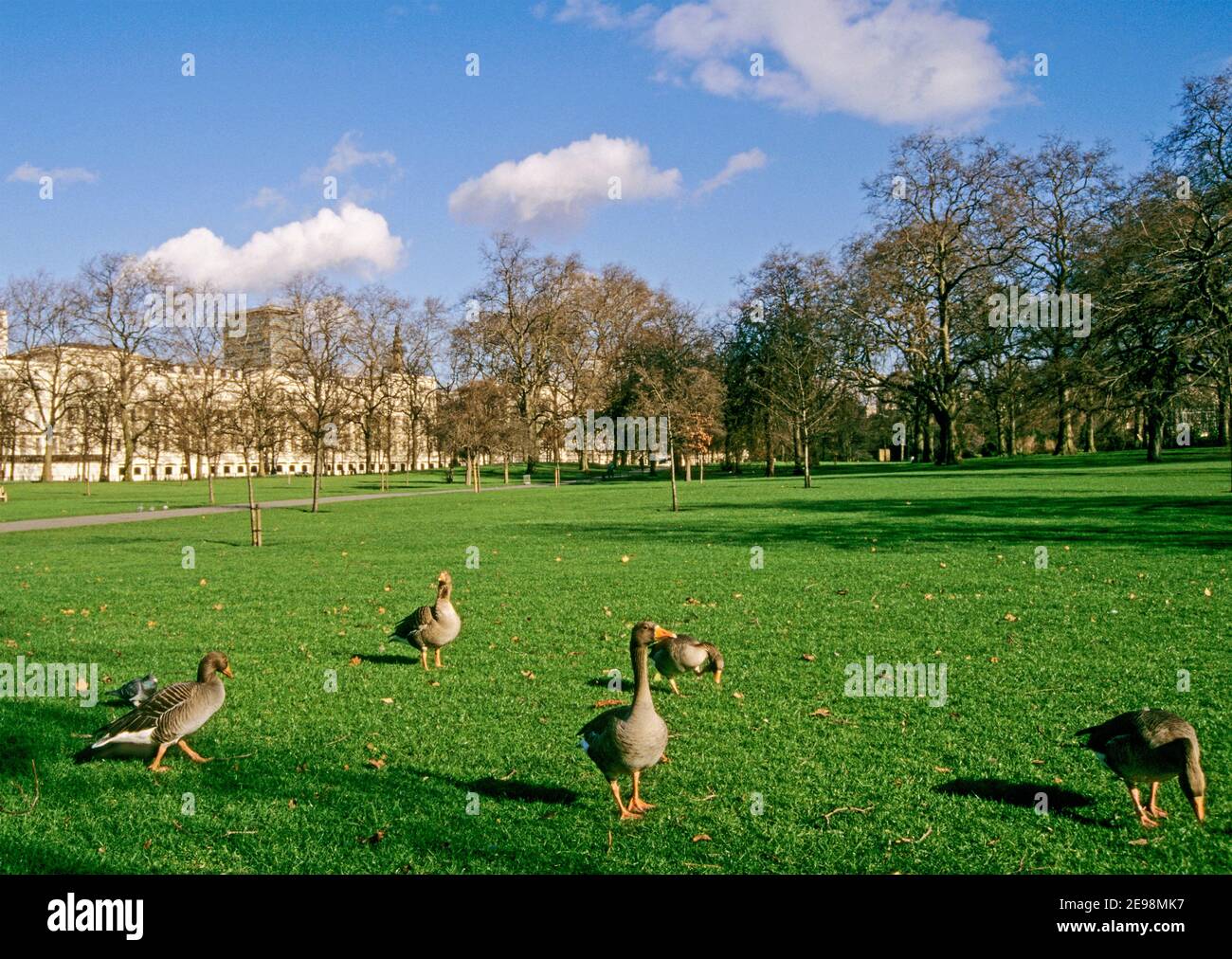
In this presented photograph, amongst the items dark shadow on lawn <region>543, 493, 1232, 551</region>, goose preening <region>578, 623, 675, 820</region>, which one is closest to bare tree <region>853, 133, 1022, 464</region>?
dark shadow on lawn <region>543, 493, 1232, 551</region>

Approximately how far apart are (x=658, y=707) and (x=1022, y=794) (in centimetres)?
298

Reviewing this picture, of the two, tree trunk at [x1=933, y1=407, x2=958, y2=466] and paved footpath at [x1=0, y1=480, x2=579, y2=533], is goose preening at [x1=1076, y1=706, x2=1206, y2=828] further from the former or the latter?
tree trunk at [x1=933, y1=407, x2=958, y2=466]

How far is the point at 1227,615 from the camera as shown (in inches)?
406

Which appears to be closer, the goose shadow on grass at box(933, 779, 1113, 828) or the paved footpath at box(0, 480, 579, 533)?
the goose shadow on grass at box(933, 779, 1113, 828)

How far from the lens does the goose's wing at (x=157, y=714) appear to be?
5.86 metres

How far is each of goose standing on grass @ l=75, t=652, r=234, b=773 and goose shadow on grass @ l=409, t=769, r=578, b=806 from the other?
5.93 feet

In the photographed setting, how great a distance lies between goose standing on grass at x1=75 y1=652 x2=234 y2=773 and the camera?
584 centimetres

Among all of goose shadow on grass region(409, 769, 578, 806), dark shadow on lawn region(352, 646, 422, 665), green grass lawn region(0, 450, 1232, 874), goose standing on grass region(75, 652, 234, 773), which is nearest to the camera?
green grass lawn region(0, 450, 1232, 874)
